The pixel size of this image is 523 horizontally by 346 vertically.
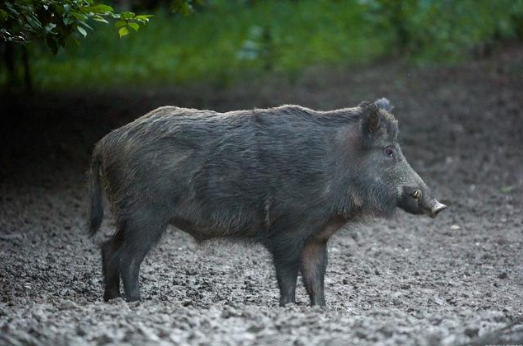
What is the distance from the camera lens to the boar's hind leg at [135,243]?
631cm

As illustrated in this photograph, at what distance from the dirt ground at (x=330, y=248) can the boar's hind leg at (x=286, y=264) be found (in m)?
0.26

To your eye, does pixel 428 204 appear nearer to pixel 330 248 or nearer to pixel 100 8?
pixel 330 248

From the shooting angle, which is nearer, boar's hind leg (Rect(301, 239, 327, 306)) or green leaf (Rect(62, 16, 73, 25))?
green leaf (Rect(62, 16, 73, 25))

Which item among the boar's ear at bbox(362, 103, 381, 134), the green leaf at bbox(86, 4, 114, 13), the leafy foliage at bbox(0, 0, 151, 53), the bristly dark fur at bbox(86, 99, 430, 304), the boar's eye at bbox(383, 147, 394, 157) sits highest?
the green leaf at bbox(86, 4, 114, 13)

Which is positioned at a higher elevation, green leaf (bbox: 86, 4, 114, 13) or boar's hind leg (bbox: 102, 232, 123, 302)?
green leaf (bbox: 86, 4, 114, 13)

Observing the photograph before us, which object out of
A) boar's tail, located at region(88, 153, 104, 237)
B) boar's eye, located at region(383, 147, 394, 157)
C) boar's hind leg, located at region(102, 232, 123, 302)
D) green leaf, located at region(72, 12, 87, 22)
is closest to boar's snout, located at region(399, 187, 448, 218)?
boar's eye, located at region(383, 147, 394, 157)

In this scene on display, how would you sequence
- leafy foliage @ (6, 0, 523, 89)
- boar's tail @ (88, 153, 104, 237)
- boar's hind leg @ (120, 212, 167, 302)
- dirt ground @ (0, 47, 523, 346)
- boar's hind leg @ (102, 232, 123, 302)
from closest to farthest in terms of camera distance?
dirt ground @ (0, 47, 523, 346) < boar's hind leg @ (120, 212, 167, 302) < boar's hind leg @ (102, 232, 123, 302) < boar's tail @ (88, 153, 104, 237) < leafy foliage @ (6, 0, 523, 89)

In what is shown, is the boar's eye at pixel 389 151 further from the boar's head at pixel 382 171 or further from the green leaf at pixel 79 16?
the green leaf at pixel 79 16

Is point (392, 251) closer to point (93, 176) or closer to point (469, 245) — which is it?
point (469, 245)

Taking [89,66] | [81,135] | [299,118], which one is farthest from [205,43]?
[299,118]

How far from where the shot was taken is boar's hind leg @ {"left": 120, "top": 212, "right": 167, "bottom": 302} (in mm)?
6309

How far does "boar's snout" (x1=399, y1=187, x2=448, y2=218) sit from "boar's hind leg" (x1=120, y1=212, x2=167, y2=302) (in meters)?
1.72

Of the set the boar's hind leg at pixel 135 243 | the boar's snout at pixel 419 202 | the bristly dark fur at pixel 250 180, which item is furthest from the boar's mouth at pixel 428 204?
the boar's hind leg at pixel 135 243

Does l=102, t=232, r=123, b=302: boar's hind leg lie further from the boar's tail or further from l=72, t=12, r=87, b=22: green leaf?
l=72, t=12, r=87, b=22: green leaf
